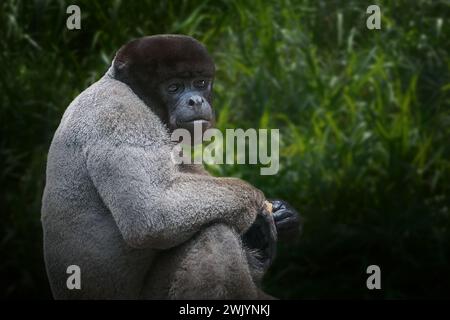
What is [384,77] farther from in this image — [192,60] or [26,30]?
[192,60]

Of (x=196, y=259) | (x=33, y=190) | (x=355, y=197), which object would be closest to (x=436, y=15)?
(x=355, y=197)

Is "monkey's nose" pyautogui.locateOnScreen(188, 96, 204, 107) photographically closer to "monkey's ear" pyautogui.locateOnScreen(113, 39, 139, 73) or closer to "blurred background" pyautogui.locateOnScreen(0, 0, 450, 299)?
"monkey's ear" pyautogui.locateOnScreen(113, 39, 139, 73)

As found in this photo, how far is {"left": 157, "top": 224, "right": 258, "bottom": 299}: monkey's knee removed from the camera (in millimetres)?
3922

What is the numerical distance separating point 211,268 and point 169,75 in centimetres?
92

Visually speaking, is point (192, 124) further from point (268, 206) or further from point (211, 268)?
point (211, 268)

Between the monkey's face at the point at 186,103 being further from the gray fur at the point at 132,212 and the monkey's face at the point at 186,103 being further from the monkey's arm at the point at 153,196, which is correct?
the monkey's arm at the point at 153,196

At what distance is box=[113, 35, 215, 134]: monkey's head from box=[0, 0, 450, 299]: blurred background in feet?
9.84

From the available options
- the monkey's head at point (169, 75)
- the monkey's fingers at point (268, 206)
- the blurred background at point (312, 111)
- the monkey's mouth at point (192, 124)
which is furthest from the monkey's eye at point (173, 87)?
the blurred background at point (312, 111)

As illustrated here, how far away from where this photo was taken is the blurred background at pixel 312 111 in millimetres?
7359

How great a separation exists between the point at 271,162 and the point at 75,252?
345 cm

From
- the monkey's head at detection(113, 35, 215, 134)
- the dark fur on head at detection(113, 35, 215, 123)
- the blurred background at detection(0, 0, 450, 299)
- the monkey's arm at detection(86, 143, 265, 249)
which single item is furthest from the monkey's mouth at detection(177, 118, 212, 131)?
the blurred background at detection(0, 0, 450, 299)

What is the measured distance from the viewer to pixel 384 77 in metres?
7.70

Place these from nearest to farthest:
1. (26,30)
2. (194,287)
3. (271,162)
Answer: (194,287)
(271,162)
(26,30)

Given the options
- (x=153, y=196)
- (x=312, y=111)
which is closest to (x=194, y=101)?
(x=153, y=196)
